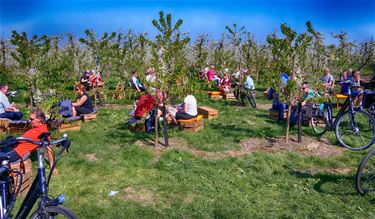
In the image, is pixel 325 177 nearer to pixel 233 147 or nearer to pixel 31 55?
pixel 233 147

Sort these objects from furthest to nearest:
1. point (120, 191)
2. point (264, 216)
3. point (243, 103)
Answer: point (243, 103), point (120, 191), point (264, 216)

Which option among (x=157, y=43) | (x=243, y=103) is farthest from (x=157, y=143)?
(x=243, y=103)

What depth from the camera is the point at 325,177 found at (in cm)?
629

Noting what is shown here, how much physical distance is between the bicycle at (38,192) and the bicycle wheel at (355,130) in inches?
251

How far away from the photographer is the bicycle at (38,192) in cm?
322

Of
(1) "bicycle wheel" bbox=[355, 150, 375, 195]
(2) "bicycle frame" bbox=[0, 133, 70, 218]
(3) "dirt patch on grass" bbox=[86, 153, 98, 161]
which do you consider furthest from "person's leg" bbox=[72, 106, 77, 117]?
(1) "bicycle wheel" bbox=[355, 150, 375, 195]

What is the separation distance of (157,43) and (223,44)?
18.4m

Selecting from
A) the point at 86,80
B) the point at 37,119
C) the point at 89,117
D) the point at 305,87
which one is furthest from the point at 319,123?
the point at 86,80

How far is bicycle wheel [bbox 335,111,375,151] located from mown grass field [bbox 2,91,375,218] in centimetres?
34

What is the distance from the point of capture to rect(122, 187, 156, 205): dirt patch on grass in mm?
5457

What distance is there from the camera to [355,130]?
A: 7.67 meters

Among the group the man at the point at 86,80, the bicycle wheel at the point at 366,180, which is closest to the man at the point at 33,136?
the bicycle wheel at the point at 366,180

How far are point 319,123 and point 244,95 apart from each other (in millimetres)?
4403

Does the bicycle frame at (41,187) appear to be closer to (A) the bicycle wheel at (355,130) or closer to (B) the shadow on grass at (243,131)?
(B) the shadow on grass at (243,131)
